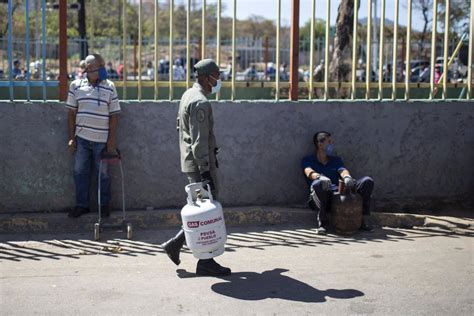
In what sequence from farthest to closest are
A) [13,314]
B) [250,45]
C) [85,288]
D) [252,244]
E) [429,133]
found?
[250,45], [429,133], [252,244], [85,288], [13,314]

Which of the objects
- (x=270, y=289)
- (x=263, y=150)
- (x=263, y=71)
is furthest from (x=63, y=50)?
(x=263, y=71)

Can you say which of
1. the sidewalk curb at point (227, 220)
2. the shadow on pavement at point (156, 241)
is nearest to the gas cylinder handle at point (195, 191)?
the shadow on pavement at point (156, 241)

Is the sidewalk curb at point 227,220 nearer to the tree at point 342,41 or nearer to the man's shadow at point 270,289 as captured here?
the man's shadow at point 270,289

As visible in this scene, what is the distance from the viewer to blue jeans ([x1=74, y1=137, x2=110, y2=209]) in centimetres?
762

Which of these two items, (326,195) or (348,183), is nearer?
(348,183)

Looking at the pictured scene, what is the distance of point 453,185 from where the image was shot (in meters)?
8.91

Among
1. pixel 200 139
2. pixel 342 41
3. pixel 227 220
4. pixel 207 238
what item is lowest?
pixel 227 220

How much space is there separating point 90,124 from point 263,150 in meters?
2.07

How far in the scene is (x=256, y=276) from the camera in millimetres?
6098

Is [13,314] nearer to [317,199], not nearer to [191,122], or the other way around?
[191,122]

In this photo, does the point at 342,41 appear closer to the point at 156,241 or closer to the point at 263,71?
the point at 263,71

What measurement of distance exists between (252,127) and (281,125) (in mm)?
357

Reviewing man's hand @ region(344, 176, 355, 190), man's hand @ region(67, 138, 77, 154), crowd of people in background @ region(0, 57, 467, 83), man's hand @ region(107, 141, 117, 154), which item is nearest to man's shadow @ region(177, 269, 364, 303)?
man's hand @ region(344, 176, 355, 190)

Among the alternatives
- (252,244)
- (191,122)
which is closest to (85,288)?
(191,122)
